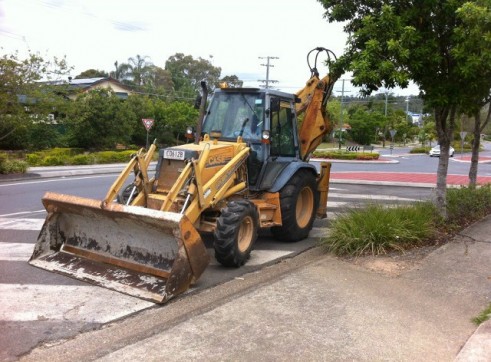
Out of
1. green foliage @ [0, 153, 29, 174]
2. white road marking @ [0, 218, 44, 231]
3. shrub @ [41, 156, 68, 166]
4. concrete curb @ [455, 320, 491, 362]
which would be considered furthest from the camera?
shrub @ [41, 156, 68, 166]

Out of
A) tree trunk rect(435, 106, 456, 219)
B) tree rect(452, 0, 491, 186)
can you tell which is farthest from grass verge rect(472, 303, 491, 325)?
tree trunk rect(435, 106, 456, 219)

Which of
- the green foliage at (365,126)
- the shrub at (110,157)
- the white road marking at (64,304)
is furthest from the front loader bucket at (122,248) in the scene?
the green foliage at (365,126)

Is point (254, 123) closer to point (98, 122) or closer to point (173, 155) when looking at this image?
point (173, 155)

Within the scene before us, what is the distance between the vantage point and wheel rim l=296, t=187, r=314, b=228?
831 cm

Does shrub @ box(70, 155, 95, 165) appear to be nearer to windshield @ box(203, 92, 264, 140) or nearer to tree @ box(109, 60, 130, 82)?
windshield @ box(203, 92, 264, 140)

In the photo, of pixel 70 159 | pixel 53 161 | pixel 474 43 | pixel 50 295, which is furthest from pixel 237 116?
pixel 70 159

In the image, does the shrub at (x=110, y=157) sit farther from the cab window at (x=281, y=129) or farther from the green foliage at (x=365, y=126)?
the green foliage at (x=365, y=126)

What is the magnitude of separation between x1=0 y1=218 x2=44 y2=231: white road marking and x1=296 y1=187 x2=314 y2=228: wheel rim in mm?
4796

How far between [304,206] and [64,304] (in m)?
4.62

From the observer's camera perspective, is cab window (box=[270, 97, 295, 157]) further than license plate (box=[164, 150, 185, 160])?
Yes

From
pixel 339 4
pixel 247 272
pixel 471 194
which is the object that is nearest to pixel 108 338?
pixel 247 272

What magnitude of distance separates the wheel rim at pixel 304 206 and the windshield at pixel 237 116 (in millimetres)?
1482

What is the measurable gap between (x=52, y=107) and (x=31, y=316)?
22.8 m

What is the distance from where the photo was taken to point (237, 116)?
7688mm
